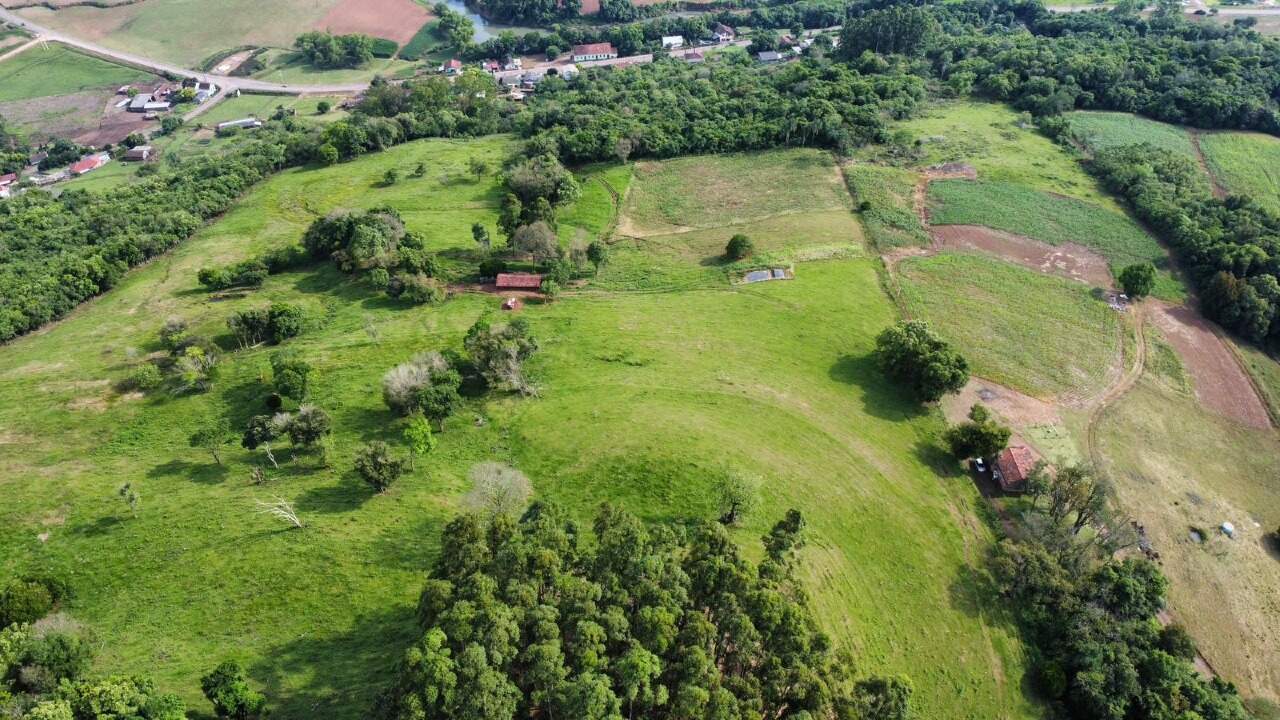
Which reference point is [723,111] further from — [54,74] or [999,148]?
[54,74]

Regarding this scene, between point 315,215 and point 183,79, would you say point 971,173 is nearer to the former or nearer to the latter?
point 315,215

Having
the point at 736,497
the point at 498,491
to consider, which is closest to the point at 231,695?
the point at 498,491

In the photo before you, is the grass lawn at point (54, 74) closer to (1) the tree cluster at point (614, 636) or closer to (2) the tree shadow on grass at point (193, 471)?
(2) the tree shadow on grass at point (193, 471)

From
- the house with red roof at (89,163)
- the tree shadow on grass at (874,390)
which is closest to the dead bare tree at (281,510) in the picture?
the tree shadow on grass at (874,390)

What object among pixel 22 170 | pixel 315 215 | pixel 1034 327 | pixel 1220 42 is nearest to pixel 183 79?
pixel 22 170

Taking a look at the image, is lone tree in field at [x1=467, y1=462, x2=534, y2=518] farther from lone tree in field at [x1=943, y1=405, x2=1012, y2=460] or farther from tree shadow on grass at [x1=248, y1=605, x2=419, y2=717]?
lone tree in field at [x1=943, y1=405, x2=1012, y2=460]

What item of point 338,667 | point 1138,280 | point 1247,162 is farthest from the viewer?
point 1247,162
